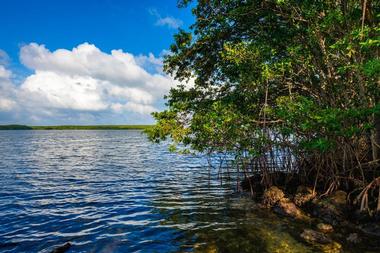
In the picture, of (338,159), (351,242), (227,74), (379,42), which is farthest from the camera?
(227,74)

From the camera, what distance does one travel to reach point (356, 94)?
55.7 feet

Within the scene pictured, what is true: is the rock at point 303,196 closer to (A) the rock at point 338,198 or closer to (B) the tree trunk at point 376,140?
(A) the rock at point 338,198

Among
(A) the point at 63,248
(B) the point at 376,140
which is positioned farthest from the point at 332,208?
(A) the point at 63,248

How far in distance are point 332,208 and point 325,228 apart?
5.60 feet

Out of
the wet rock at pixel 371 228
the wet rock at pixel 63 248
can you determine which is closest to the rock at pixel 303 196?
the wet rock at pixel 371 228

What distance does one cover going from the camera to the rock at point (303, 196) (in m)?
18.4

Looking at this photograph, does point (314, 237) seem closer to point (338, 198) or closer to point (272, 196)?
point (338, 198)

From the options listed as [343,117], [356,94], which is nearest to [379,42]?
[343,117]

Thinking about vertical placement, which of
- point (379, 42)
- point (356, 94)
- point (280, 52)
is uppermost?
point (280, 52)

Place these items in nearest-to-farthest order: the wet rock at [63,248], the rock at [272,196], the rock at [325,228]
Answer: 1. the wet rock at [63,248]
2. the rock at [325,228]
3. the rock at [272,196]

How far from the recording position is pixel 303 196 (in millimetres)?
18734

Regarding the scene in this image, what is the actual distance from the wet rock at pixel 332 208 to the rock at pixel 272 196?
206 centimetres

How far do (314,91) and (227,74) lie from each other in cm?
535

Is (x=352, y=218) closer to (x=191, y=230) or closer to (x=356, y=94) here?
(x=356, y=94)
